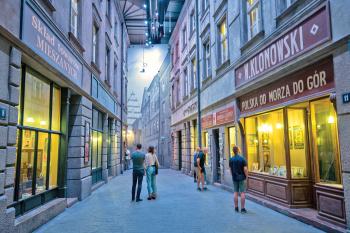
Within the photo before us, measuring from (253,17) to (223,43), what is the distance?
338 centimetres

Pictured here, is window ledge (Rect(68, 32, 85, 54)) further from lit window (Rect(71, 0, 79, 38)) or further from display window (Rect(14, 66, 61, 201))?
display window (Rect(14, 66, 61, 201))

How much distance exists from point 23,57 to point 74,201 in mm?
5293

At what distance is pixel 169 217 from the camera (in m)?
7.69

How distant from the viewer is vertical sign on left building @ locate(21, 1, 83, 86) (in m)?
6.12

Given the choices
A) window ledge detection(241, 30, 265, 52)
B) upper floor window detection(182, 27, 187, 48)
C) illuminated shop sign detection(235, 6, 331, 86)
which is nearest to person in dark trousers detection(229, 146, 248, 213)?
illuminated shop sign detection(235, 6, 331, 86)

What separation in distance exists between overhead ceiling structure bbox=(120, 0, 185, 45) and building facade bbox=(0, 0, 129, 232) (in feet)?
32.0

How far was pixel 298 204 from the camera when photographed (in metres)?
7.86

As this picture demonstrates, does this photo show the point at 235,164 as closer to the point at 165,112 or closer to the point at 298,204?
the point at 298,204

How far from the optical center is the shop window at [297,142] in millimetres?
8047

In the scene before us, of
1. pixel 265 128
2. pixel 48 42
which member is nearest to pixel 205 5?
pixel 265 128

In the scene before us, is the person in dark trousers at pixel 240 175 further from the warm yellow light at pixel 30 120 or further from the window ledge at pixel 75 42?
the window ledge at pixel 75 42

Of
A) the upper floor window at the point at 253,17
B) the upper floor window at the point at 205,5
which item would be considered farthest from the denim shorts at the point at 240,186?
the upper floor window at the point at 205,5

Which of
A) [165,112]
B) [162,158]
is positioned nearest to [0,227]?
[165,112]

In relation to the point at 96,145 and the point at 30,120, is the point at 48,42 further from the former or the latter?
the point at 96,145
